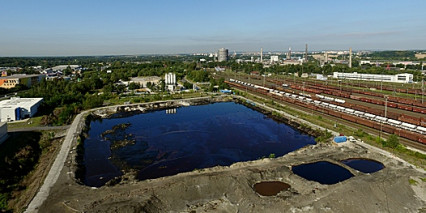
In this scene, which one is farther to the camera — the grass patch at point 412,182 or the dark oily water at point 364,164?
the dark oily water at point 364,164

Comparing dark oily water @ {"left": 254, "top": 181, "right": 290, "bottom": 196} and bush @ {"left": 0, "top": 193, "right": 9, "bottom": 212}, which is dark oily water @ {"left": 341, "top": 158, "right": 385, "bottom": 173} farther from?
bush @ {"left": 0, "top": 193, "right": 9, "bottom": 212}

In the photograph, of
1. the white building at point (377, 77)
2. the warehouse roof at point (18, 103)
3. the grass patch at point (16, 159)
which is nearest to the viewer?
the grass patch at point (16, 159)

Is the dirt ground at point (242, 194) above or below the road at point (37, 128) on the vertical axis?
below

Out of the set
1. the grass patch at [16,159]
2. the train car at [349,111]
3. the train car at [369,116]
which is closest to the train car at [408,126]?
the train car at [369,116]

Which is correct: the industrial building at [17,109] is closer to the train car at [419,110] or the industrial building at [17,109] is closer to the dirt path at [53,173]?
the dirt path at [53,173]

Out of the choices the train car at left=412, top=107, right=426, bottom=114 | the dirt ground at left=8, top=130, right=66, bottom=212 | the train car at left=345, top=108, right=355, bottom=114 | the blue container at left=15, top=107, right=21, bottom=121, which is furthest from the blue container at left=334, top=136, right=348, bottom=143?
the blue container at left=15, top=107, right=21, bottom=121

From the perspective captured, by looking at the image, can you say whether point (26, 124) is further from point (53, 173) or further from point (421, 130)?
point (421, 130)

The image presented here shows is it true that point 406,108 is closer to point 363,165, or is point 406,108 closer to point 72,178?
point 363,165
